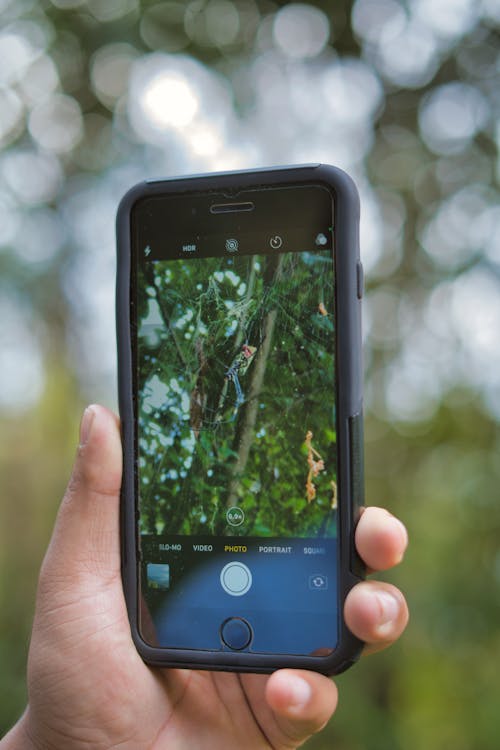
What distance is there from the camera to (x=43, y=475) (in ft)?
13.3

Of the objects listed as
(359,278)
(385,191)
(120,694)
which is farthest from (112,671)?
(385,191)

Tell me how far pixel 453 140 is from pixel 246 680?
2.82 m

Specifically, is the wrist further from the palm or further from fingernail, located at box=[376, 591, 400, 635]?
fingernail, located at box=[376, 591, 400, 635]

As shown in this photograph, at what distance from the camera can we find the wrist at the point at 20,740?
3.11 ft

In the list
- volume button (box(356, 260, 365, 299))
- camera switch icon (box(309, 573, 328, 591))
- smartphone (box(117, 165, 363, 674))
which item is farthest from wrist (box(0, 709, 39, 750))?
volume button (box(356, 260, 365, 299))

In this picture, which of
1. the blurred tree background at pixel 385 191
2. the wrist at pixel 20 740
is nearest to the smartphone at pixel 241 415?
the wrist at pixel 20 740

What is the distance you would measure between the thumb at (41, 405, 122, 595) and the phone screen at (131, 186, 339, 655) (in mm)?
55

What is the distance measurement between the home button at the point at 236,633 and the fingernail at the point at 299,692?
0.35 ft

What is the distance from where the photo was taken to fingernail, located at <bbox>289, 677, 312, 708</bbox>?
2.79 feet

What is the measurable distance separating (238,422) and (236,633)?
0.28m

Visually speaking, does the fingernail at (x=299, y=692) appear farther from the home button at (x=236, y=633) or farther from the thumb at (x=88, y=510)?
the thumb at (x=88, y=510)

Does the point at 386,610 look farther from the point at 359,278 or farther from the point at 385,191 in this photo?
the point at 385,191

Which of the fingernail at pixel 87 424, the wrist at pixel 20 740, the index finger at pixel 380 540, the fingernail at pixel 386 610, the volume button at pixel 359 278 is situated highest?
the volume button at pixel 359 278

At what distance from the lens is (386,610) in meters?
0.85
